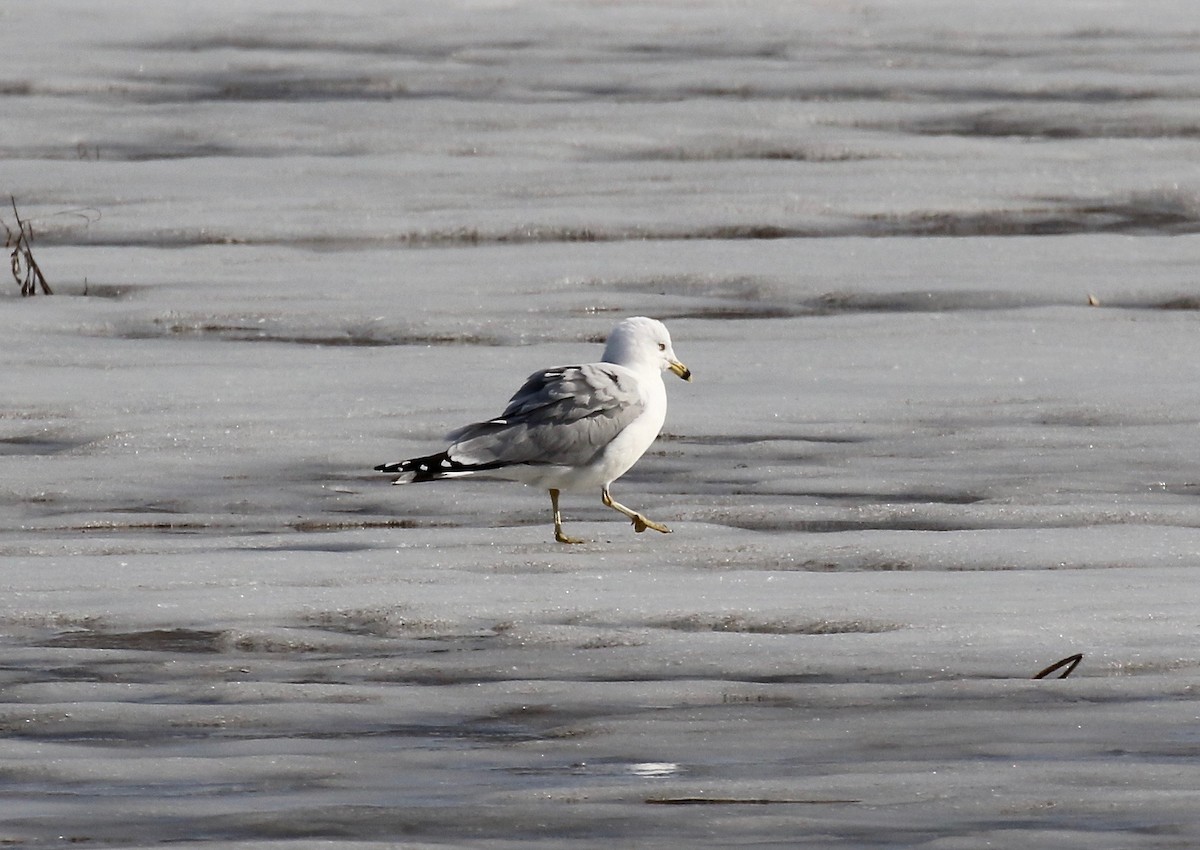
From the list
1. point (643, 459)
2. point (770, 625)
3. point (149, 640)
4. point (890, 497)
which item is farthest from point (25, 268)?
point (770, 625)

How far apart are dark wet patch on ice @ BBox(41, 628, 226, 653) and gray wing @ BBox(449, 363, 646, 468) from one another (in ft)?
3.55

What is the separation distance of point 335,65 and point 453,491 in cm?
621

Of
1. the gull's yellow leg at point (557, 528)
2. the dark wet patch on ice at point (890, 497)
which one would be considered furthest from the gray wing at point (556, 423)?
the dark wet patch on ice at point (890, 497)

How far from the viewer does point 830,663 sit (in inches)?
171

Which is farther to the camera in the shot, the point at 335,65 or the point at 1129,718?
the point at 335,65

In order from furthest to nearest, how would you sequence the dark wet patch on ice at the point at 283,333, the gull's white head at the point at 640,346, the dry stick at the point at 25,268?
the dry stick at the point at 25,268 < the dark wet patch on ice at the point at 283,333 < the gull's white head at the point at 640,346

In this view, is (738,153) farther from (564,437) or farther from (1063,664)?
(1063,664)

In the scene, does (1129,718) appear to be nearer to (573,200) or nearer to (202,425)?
(202,425)

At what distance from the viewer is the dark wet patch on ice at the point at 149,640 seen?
4477mm

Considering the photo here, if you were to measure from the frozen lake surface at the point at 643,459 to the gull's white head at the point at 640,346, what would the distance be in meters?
0.36

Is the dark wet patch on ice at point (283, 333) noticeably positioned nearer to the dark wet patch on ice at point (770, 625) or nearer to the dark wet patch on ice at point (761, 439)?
the dark wet patch on ice at point (761, 439)

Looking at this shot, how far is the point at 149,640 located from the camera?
14.9ft

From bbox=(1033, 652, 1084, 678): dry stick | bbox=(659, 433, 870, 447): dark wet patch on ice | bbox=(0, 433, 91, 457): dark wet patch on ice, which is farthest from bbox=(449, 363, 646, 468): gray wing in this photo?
bbox=(1033, 652, 1084, 678): dry stick

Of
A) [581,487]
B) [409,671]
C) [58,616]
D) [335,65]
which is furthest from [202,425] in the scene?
[335,65]
